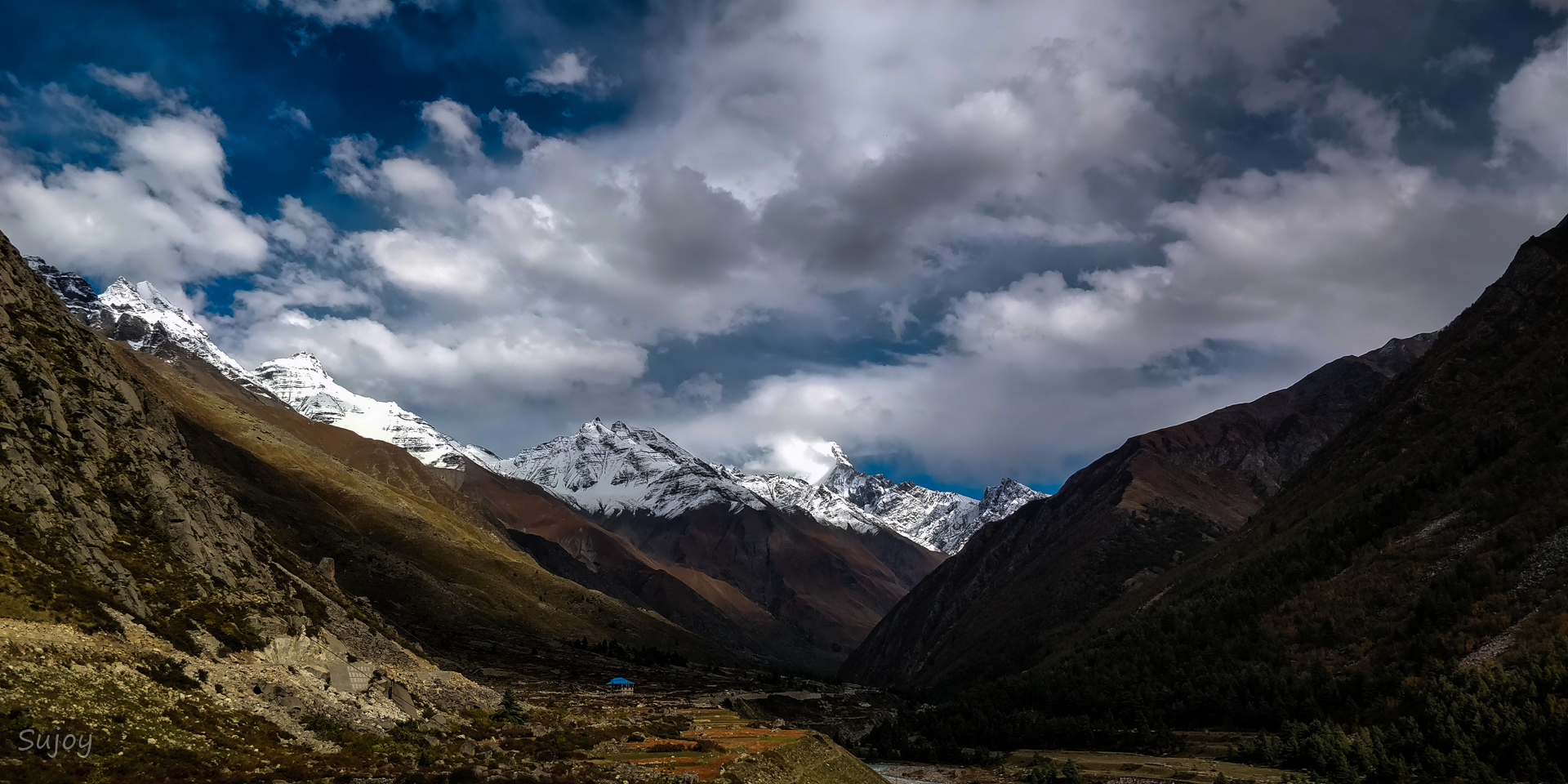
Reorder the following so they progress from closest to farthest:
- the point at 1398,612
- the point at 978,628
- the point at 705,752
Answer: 1. the point at 705,752
2. the point at 1398,612
3. the point at 978,628

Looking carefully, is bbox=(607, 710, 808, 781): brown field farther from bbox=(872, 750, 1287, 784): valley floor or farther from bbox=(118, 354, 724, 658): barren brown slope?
bbox=(118, 354, 724, 658): barren brown slope

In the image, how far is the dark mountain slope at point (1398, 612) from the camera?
195 ft

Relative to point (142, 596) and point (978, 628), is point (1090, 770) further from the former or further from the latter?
point (978, 628)

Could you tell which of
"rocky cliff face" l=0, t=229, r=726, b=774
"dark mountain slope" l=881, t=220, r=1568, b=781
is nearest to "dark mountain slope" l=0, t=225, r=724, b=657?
"rocky cliff face" l=0, t=229, r=726, b=774

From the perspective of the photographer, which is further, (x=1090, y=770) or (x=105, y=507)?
(x=1090, y=770)

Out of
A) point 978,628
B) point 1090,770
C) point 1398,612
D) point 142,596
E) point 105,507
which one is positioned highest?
point 105,507

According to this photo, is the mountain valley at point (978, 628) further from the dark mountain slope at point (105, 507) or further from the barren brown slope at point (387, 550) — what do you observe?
the barren brown slope at point (387, 550)

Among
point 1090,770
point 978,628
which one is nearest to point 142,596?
point 1090,770

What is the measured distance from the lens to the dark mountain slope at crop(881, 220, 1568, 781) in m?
59.4

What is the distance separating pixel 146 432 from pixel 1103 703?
3930 inches

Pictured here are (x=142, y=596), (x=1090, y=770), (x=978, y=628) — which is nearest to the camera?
(x=142, y=596)

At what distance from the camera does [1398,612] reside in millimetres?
82000

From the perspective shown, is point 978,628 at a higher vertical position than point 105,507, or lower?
lower

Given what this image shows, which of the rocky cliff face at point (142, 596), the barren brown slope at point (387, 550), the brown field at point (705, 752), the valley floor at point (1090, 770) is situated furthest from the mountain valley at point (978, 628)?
the brown field at point (705, 752)
